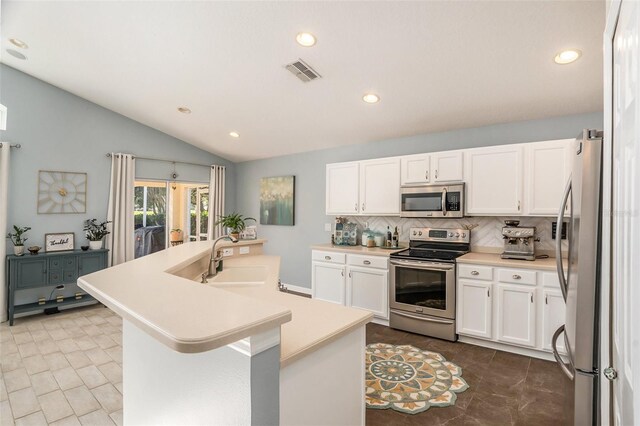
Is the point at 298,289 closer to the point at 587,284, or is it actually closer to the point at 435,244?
the point at 435,244

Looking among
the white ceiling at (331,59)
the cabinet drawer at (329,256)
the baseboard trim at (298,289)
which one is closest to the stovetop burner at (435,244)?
the cabinet drawer at (329,256)

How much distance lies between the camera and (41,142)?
4.50 m

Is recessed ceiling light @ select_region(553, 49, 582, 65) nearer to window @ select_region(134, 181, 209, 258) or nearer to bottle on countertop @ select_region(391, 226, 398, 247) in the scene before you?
bottle on countertop @ select_region(391, 226, 398, 247)

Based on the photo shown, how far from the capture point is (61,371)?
2.88 m

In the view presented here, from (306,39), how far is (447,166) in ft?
6.94

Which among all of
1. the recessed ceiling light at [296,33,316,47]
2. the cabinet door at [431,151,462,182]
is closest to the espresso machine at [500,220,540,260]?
the cabinet door at [431,151,462,182]

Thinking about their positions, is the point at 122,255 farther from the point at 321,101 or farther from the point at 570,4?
the point at 570,4

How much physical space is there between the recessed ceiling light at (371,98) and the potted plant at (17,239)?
4846 mm

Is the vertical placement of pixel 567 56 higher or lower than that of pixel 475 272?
higher

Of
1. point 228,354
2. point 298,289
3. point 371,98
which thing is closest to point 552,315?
point 371,98

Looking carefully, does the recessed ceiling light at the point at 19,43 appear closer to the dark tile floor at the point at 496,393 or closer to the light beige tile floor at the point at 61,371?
the light beige tile floor at the point at 61,371

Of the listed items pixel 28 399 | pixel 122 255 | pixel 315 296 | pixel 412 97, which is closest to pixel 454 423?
pixel 315 296

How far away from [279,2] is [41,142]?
4296 mm

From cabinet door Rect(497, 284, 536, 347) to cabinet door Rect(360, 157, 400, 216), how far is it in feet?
5.02
